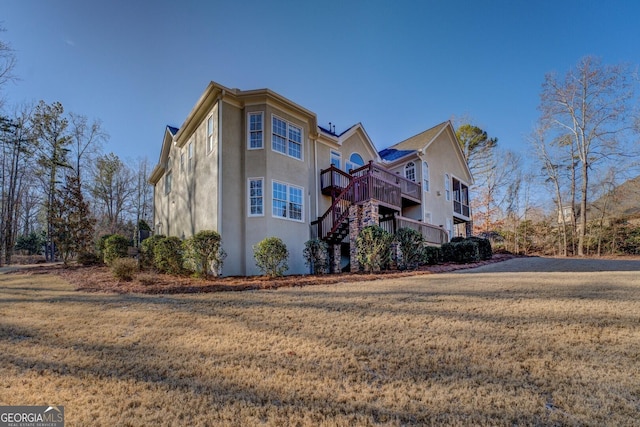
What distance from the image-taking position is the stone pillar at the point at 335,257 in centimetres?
1347

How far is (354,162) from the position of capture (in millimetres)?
17250

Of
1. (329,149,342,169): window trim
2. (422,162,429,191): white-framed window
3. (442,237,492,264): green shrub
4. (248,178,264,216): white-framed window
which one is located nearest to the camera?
(248,178,264,216): white-framed window

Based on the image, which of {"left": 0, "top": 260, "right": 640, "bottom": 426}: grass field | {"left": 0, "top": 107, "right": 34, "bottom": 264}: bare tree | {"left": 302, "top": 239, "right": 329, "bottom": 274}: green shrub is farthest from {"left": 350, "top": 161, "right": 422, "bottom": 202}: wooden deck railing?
{"left": 0, "top": 107, "right": 34, "bottom": 264}: bare tree

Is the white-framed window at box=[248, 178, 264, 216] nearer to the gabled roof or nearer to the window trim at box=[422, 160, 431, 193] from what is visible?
the gabled roof

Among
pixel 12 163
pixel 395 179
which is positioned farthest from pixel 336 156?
pixel 12 163

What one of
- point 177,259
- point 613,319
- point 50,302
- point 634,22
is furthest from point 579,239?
point 50,302

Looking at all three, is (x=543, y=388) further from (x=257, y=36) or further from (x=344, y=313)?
(x=257, y=36)

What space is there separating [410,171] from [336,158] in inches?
239

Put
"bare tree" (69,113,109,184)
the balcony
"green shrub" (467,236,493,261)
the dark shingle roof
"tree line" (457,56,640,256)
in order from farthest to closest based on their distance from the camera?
"bare tree" (69,113,109,184) < "tree line" (457,56,640,256) < the dark shingle roof < "green shrub" (467,236,493,261) < the balcony

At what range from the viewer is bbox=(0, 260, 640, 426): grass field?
2758 millimetres

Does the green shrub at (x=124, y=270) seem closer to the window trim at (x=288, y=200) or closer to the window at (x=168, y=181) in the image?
the window trim at (x=288, y=200)

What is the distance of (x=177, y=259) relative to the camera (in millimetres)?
11383

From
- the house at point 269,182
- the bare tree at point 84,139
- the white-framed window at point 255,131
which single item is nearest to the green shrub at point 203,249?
the house at point 269,182

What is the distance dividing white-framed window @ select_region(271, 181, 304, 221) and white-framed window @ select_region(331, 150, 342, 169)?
330 cm
